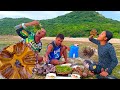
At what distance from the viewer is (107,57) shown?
258 inches

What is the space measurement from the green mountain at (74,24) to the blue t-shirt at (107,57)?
24 cm

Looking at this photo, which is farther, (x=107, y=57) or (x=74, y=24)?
(x=74, y=24)

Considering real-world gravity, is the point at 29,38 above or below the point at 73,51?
above

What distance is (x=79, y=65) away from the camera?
661cm

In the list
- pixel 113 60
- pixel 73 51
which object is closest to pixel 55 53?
pixel 73 51

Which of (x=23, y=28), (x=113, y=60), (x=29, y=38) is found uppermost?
(x=23, y=28)

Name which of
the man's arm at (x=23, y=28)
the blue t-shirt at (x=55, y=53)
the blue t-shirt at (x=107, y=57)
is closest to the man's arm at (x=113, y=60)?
the blue t-shirt at (x=107, y=57)

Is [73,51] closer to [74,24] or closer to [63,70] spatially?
[63,70]

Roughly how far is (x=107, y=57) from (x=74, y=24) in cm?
80

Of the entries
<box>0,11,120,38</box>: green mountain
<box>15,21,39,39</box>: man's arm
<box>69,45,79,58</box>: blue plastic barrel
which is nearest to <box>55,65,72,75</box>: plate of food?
<box>69,45,79,58</box>: blue plastic barrel

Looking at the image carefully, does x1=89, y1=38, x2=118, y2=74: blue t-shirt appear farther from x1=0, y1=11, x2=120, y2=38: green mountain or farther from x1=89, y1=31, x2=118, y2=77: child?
x1=0, y1=11, x2=120, y2=38: green mountain
